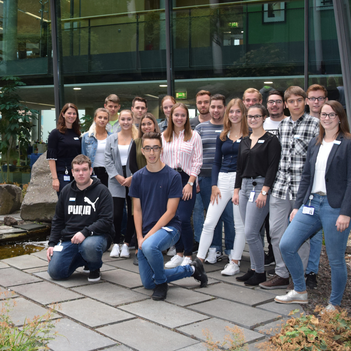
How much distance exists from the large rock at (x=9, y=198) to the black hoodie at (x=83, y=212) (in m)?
4.86

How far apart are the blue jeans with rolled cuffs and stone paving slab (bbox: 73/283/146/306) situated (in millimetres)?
1188

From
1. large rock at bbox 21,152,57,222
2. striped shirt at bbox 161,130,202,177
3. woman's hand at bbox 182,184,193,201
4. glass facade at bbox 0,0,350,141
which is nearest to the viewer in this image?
woman's hand at bbox 182,184,193,201

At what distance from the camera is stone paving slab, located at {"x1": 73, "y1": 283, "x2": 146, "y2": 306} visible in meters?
4.10

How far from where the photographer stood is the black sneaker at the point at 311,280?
4.48 metres

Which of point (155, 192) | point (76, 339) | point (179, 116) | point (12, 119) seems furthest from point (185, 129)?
point (12, 119)

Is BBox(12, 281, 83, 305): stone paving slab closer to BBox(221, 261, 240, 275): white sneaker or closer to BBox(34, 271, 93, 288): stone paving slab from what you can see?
BBox(34, 271, 93, 288): stone paving slab

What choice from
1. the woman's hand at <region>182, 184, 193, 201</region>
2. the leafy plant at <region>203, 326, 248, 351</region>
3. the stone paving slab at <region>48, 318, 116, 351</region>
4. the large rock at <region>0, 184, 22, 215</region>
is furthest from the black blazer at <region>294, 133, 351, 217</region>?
the large rock at <region>0, 184, 22, 215</region>

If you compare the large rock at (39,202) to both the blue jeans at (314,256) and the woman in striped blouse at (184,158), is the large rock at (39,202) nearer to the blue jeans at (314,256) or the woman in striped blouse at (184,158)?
the woman in striped blouse at (184,158)

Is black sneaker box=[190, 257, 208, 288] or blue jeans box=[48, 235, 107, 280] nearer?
black sneaker box=[190, 257, 208, 288]

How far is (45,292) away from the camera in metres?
4.29

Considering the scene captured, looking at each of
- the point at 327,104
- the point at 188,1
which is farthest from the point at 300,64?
the point at 327,104

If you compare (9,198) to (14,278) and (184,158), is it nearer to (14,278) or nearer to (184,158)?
(14,278)

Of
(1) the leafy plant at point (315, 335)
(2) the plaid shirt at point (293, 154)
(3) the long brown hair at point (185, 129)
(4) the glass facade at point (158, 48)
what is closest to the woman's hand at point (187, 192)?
(3) the long brown hair at point (185, 129)

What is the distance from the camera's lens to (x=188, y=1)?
8469 millimetres
